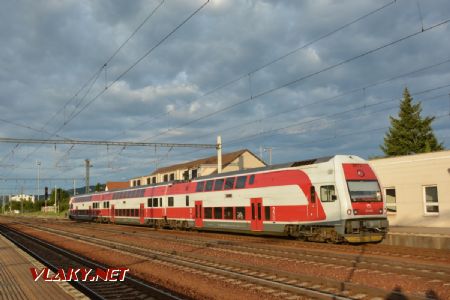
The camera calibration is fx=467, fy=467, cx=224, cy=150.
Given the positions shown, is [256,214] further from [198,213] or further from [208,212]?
[198,213]

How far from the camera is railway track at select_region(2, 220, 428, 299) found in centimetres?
1023

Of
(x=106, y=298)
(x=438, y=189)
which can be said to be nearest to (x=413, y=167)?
(x=438, y=189)

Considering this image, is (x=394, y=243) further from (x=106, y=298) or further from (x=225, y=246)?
(x=106, y=298)

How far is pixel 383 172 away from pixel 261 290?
19.7 m

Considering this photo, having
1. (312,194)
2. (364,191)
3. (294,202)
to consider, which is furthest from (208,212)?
(364,191)

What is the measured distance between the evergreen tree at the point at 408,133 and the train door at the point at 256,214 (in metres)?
35.5

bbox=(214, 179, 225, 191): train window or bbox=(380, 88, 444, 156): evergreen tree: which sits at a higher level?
bbox=(380, 88, 444, 156): evergreen tree

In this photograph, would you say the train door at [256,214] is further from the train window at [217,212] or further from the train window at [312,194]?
the train window at [312,194]

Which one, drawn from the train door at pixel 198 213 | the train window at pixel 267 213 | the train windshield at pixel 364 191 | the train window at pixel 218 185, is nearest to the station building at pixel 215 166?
the train door at pixel 198 213

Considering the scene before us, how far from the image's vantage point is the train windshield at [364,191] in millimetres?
19344

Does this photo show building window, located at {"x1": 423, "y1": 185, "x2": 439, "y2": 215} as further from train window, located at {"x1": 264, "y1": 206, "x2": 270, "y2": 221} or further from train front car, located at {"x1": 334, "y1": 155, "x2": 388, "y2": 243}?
train window, located at {"x1": 264, "y1": 206, "x2": 270, "y2": 221}

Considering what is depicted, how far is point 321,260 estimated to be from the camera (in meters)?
15.1

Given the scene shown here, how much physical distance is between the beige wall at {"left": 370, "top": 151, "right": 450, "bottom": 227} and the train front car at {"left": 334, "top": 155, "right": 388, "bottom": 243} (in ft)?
16.8

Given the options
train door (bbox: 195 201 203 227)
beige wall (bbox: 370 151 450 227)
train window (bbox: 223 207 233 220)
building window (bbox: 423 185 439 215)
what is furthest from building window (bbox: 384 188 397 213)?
train door (bbox: 195 201 203 227)
